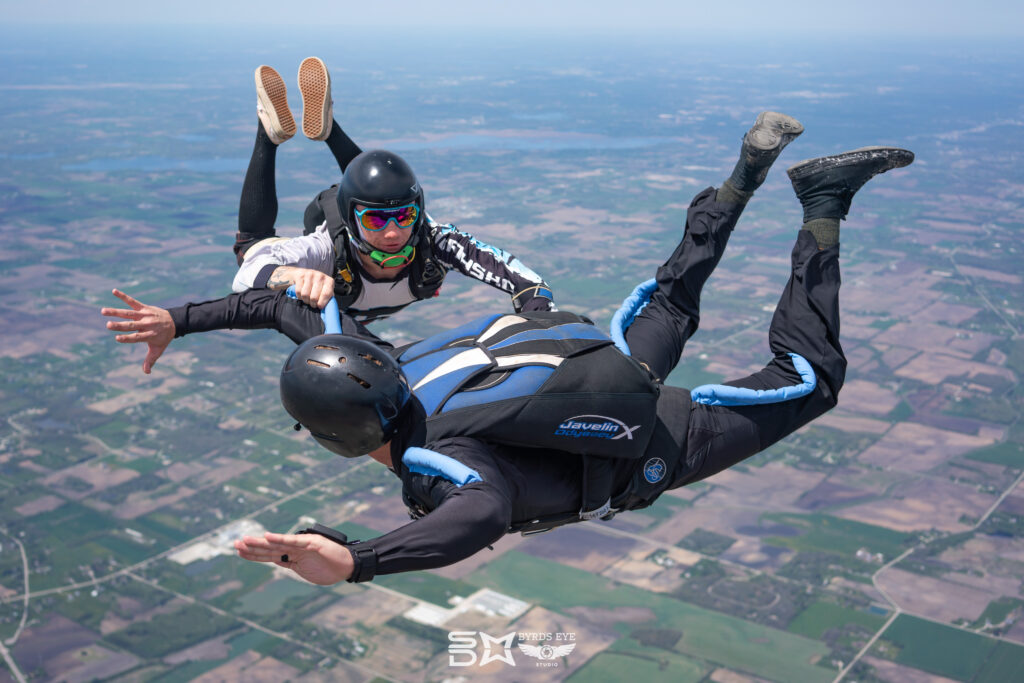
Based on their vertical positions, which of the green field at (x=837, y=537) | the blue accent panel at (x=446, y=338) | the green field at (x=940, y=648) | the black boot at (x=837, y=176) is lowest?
the green field at (x=940, y=648)

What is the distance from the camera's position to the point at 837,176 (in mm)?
7195

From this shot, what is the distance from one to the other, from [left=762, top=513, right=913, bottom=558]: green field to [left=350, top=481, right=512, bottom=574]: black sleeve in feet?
228

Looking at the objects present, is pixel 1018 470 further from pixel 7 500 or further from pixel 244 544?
pixel 244 544

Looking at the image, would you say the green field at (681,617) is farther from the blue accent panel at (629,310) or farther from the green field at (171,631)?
the blue accent panel at (629,310)

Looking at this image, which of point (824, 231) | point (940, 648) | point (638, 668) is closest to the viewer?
point (824, 231)

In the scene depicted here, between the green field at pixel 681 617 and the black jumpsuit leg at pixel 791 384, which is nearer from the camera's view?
the black jumpsuit leg at pixel 791 384

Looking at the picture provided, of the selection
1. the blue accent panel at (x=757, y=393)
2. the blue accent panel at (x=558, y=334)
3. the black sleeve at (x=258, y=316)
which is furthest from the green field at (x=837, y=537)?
the black sleeve at (x=258, y=316)

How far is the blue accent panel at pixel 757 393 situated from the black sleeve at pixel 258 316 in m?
2.30

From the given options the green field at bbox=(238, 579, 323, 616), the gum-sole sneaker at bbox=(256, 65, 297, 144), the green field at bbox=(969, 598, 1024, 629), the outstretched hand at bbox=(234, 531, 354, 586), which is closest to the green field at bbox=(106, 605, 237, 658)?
the green field at bbox=(238, 579, 323, 616)

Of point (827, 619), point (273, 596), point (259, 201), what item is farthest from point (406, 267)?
point (827, 619)

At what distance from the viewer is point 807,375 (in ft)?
22.3

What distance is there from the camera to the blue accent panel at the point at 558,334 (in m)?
6.04

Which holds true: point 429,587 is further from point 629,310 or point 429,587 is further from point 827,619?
point 629,310

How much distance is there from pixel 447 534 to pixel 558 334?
1761 mm
